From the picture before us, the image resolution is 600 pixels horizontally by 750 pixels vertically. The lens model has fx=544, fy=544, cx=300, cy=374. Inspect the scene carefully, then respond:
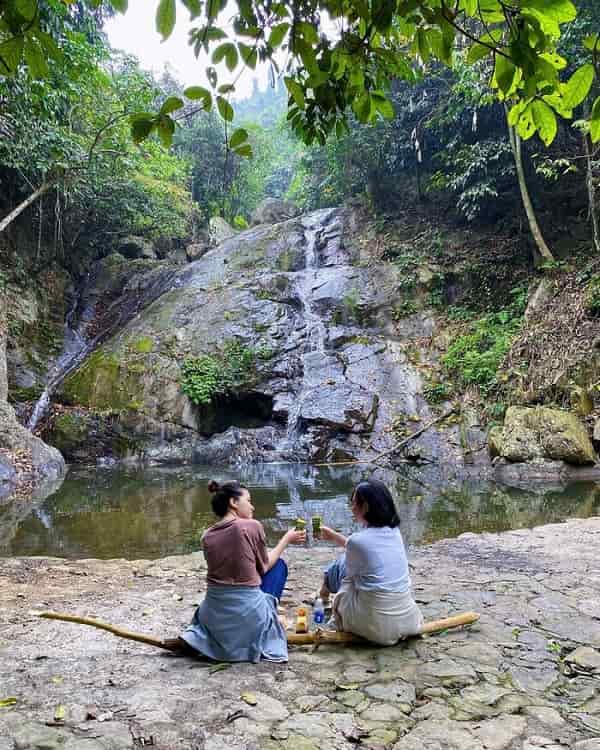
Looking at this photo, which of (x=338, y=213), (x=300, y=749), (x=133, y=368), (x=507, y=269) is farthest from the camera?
(x=338, y=213)

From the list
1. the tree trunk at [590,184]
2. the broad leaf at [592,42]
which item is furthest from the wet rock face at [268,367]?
the broad leaf at [592,42]

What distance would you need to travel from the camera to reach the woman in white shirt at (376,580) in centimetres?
278

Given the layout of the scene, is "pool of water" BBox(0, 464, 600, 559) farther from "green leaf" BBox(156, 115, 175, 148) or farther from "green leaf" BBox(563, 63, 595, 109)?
"green leaf" BBox(563, 63, 595, 109)

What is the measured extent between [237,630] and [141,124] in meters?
2.31

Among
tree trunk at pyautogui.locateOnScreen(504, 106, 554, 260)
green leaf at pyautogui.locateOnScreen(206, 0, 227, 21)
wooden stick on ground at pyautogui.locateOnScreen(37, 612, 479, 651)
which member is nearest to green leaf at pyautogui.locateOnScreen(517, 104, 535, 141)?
green leaf at pyautogui.locateOnScreen(206, 0, 227, 21)

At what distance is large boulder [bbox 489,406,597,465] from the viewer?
9258 mm

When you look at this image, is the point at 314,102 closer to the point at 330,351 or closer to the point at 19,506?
the point at 19,506

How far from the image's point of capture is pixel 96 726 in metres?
2.04

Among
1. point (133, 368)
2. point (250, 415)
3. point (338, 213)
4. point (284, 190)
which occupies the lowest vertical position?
point (250, 415)

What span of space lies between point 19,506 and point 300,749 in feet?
23.8

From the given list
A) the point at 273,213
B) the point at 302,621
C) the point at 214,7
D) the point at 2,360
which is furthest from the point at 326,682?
the point at 273,213

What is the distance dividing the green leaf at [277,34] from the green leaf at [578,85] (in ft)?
2.98

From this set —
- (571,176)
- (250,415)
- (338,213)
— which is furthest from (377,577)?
(338,213)

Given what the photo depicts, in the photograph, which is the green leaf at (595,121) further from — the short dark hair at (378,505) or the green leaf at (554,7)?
the short dark hair at (378,505)
